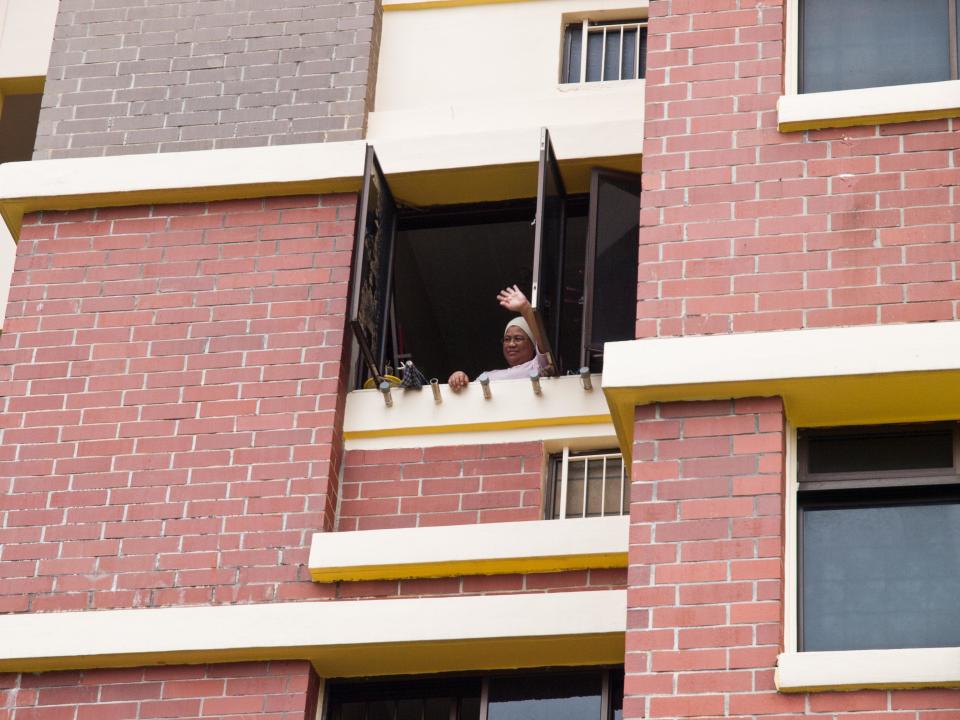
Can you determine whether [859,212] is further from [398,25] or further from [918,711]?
[398,25]

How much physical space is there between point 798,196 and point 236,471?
12.1ft

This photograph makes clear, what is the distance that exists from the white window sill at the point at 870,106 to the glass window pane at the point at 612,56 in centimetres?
274

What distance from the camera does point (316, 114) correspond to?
541 inches

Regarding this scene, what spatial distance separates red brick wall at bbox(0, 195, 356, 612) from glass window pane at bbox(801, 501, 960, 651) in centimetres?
307

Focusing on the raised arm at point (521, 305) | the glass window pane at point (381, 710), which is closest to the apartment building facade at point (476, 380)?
the glass window pane at point (381, 710)

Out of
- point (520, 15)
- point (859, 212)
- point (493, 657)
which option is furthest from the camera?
point (520, 15)

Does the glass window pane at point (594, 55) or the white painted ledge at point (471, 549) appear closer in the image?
the white painted ledge at point (471, 549)

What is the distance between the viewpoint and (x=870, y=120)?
11.2 meters

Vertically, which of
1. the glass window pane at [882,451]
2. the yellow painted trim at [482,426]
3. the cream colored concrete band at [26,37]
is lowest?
the glass window pane at [882,451]

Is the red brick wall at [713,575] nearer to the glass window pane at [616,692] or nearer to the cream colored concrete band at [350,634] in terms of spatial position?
the cream colored concrete band at [350,634]

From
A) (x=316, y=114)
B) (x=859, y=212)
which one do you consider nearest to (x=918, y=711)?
(x=859, y=212)

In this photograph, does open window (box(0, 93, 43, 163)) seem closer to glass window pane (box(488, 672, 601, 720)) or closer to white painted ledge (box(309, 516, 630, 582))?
white painted ledge (box(309, 516, 630, 582))

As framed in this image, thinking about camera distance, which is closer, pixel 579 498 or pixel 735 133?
pixel 735 133

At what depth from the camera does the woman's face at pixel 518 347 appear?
1328 centimetres
